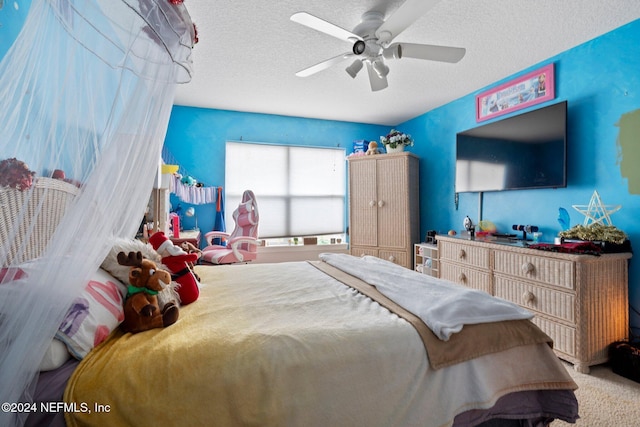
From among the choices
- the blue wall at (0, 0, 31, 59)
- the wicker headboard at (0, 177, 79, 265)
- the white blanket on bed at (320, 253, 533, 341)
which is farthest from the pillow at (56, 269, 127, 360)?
the white blanket on bed at (320, 253, 533, 341)

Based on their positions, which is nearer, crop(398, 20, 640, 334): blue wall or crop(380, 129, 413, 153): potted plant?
crop(398, 20, 640, 334): blue wall

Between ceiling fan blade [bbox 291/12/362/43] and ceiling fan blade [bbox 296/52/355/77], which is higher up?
ceiling fan blade [bbox 291/12/362/43]

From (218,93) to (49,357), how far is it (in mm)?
3409

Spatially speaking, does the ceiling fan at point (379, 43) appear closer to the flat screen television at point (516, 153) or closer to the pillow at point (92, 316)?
the flat screen television at point (516, 153)

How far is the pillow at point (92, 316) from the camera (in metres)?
0.97

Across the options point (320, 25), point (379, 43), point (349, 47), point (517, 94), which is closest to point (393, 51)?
point (379, 43)

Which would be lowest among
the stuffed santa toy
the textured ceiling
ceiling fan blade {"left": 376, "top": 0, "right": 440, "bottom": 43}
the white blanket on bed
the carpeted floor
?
the carpeted floor

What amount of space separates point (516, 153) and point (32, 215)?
3547 mm

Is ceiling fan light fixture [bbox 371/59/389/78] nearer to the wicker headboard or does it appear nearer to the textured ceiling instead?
the textured ceiling

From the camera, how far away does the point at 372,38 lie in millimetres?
2141

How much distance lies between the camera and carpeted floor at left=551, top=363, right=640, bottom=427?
1.61 meters

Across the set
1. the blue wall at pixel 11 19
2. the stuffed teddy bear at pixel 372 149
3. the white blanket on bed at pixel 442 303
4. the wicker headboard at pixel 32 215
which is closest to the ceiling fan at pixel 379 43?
the blue wall at pixel 11 19

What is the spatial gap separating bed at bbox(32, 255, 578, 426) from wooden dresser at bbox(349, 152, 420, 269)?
286 cm

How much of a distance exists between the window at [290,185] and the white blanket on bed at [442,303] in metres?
2.89
